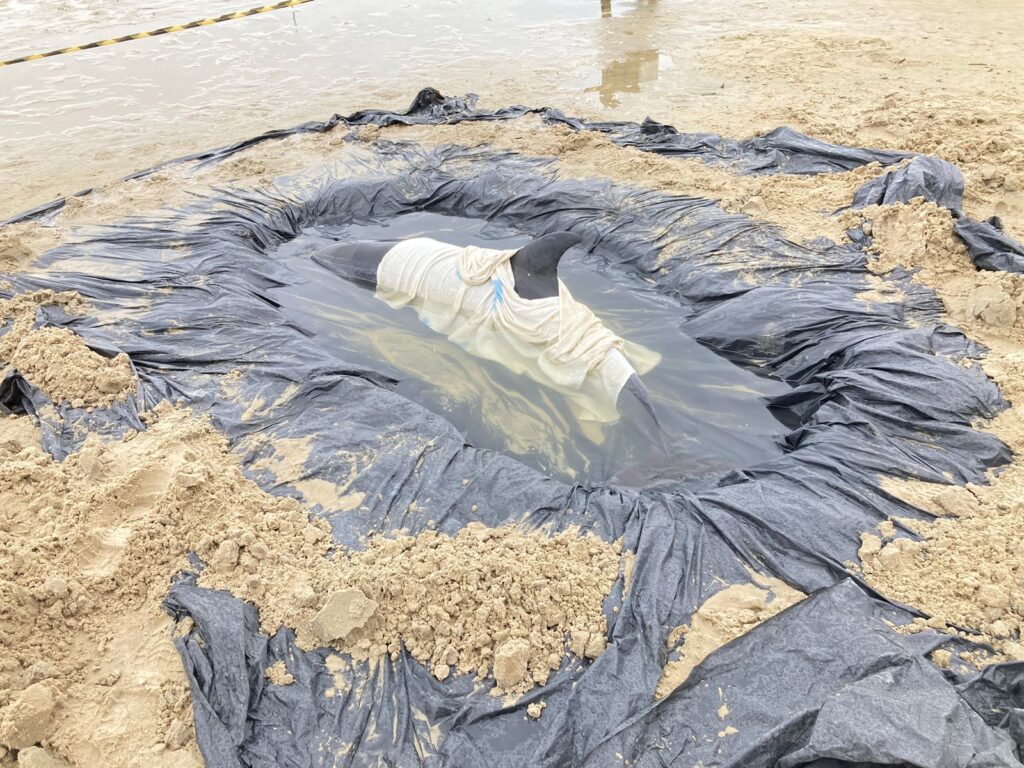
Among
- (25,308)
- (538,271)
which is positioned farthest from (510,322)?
(25,308)

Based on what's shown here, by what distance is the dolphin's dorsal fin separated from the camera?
4340mm

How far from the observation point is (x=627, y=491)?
3.38m

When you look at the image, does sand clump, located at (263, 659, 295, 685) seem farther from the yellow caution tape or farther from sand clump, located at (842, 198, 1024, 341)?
the yellow caution tape

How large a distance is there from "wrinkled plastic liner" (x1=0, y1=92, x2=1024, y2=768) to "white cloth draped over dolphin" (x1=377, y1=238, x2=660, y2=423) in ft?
2.56

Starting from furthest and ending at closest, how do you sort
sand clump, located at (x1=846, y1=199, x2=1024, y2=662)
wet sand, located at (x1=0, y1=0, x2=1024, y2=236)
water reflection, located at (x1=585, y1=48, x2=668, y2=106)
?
water reflection, located at (x1=585, y1=48, x2=668, y2=106) < wet sand, located at (x1=0, y1=0, x2=1024, y2=236) < sand clump, located at (x1=846, y1=199, x2=1024, y2=662)

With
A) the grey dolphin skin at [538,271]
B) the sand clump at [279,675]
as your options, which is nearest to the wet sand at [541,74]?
the grey dolphin skin at [538,271]

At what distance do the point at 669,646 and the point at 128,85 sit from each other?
34.0ft

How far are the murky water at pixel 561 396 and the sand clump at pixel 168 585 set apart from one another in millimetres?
963

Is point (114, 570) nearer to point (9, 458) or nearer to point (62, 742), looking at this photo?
point (62, 742)

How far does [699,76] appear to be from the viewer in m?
8.72

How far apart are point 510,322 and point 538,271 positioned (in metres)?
0.40

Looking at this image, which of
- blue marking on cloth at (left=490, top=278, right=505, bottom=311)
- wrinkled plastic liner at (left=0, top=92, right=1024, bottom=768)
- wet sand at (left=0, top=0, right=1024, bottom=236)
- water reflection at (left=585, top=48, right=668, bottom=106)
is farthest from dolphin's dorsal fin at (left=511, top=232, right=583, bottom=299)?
water reflection at (left=585, top=48, right=668, bottom=106)

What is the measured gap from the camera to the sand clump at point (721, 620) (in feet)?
8.23

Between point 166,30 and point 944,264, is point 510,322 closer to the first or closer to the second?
point 944,264
